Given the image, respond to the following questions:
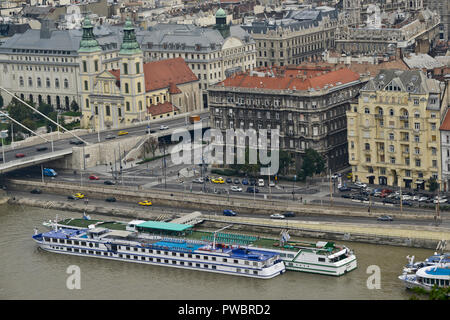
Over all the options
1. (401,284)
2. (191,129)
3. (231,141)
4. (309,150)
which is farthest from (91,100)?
(401,284)

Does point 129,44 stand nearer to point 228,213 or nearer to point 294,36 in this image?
point 228,213

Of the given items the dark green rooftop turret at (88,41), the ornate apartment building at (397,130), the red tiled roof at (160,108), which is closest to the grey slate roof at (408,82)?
the ornate apartment building at (397,130)

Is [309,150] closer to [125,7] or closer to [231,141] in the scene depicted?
[231,141]

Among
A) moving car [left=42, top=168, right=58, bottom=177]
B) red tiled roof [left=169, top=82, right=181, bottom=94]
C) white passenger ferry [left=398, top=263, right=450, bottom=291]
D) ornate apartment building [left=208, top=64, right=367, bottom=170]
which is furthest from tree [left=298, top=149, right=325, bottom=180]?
red tiled roof [left=169, top=82, right=181, bottom=94]

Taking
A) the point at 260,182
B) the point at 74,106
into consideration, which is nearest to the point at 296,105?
the point at 260,182

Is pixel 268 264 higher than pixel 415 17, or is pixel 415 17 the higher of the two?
pixel 415 17

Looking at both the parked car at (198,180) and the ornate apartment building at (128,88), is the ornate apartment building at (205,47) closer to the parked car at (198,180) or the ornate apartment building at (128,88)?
the ornate apartment building at (128,88)
